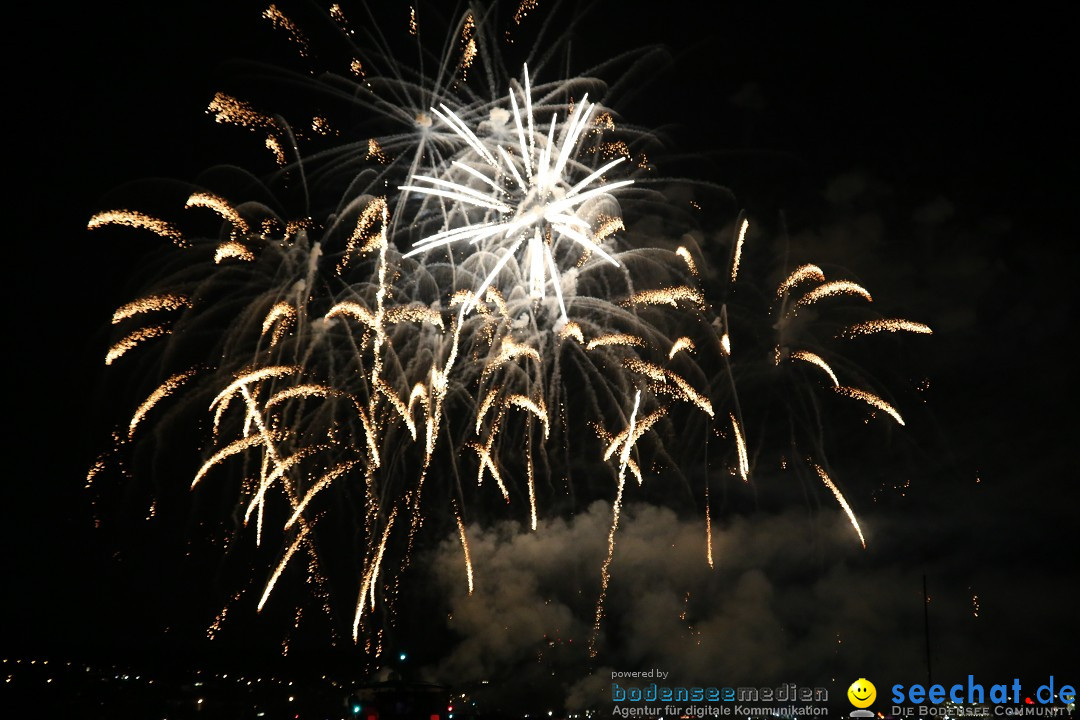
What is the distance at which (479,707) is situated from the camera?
58.0 meters

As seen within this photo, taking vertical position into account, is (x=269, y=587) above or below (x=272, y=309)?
below

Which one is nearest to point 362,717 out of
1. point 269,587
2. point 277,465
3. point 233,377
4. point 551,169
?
point 269,587

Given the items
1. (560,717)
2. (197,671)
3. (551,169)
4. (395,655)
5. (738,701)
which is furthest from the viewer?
(197,671)

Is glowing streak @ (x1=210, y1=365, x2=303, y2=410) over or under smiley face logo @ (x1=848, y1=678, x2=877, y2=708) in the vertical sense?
over

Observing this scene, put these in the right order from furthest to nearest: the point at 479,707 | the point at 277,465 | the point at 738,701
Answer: the point at 479,707 < the point at 738,701 < the point at 277,465

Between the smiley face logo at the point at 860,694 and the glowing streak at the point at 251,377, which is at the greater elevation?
the glowing streak at the point at 251,377

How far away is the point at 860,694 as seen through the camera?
3167 centimetres

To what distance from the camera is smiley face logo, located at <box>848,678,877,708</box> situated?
31.2 meters

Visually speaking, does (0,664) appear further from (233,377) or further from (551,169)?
(551,169)

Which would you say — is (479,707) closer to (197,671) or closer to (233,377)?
(197,671)

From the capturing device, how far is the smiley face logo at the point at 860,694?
31219mm

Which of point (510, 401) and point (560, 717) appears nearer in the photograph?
point (510, 401)

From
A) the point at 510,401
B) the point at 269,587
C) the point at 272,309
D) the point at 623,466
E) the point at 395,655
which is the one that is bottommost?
the point at 395,655

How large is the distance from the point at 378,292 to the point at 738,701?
31.4 metres
